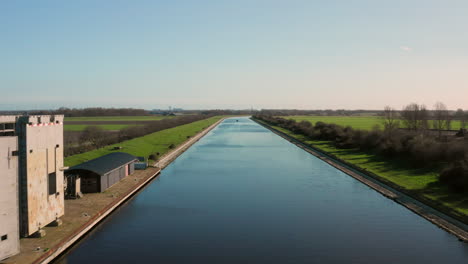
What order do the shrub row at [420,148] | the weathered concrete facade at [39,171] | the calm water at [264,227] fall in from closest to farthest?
the weathered concrete facade at [39,171] < the calm water at [264,227] < the shrub row at [420,148]

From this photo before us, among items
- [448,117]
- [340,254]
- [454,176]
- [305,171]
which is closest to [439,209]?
[454,176]

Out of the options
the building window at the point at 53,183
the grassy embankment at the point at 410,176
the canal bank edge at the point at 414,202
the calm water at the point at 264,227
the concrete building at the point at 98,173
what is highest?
the building window at the point at 53,183

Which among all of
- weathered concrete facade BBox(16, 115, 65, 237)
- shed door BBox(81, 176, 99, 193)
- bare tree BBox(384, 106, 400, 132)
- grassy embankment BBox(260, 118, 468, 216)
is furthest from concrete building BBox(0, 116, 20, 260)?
bare tree BBox(384, 106, 400, 132)

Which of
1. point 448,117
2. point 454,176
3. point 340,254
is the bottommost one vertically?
point 340,254

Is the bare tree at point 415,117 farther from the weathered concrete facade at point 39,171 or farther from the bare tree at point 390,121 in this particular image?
the weathered concrete facade at point 39,171

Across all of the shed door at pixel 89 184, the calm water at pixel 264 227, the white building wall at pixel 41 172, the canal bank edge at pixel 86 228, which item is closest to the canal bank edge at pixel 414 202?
the calm water at pixel 264 227

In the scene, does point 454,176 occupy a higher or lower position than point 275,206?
higher

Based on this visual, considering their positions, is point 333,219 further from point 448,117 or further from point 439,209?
point 448,117
